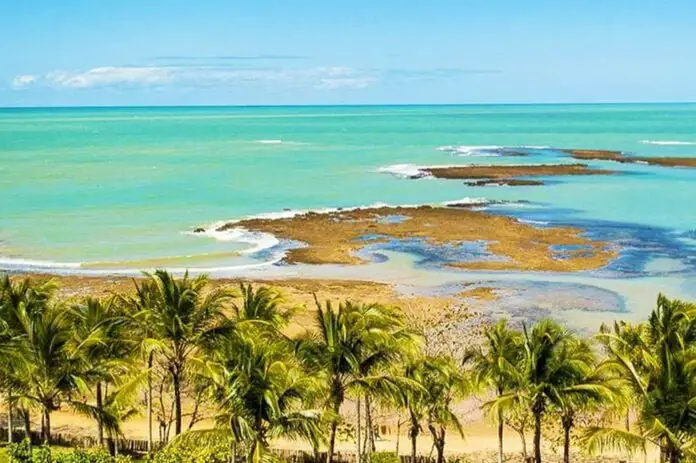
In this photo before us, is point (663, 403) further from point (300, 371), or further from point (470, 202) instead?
point (470, 202)

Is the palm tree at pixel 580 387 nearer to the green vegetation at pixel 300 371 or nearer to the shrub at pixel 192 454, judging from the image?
the green vegetation at pixel 300 371

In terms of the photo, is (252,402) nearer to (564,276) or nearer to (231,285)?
(231,285)

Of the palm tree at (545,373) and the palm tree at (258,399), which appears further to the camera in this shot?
the palm tree at (545,373)

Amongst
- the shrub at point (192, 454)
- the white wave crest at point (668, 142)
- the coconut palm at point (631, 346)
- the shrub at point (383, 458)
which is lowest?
the shrub at point (383, 458)

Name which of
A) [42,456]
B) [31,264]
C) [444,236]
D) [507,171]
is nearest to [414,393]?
[42,456]

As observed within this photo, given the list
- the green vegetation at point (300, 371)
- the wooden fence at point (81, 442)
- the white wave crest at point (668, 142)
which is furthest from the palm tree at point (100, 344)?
the white wave crest at point (668, 142)

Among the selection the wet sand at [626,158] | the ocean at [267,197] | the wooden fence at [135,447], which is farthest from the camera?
the wet sand at [626,158]

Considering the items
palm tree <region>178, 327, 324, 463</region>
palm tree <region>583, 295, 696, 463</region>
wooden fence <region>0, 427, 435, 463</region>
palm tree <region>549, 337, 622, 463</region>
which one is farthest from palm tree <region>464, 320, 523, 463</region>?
palm tree <region>178, 327, 324, 463</region>
